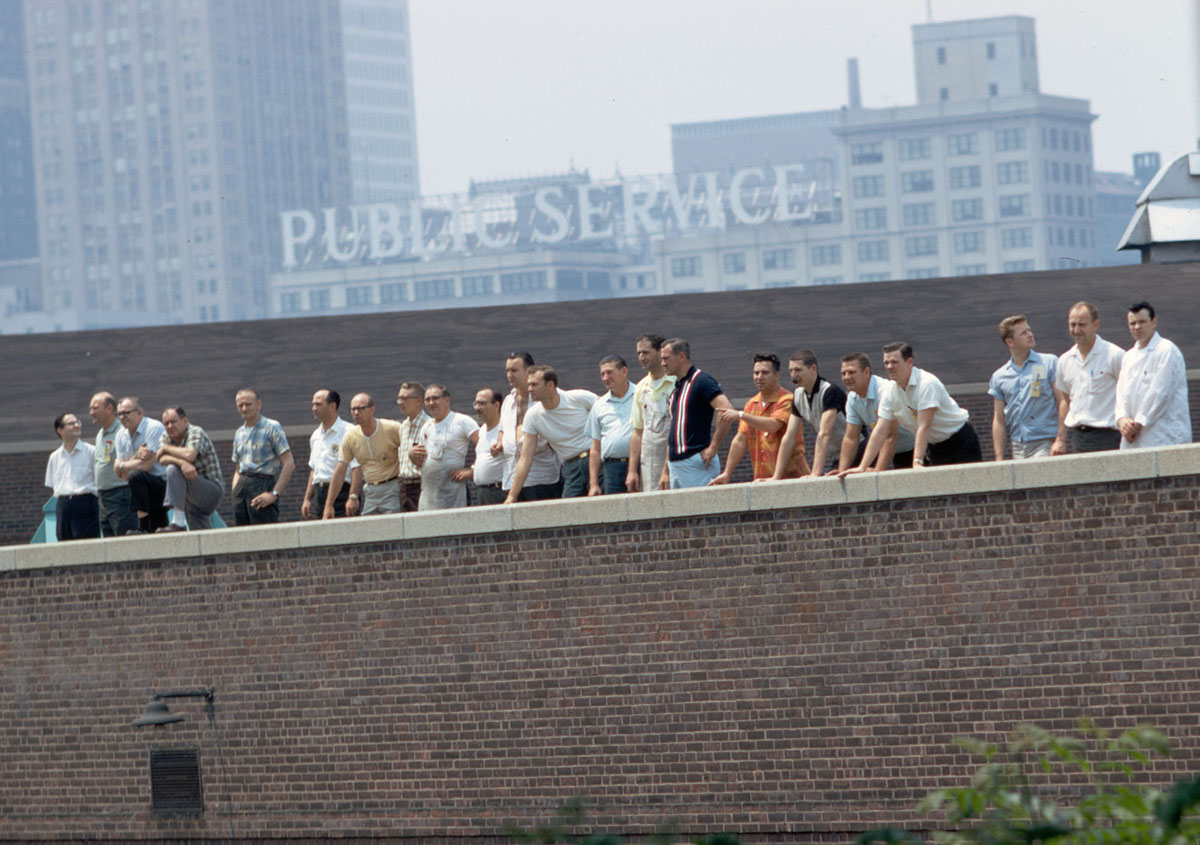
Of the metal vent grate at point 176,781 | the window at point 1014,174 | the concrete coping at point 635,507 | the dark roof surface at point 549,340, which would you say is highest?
the window at point 1014,174

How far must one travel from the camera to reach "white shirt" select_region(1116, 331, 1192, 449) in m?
10.4

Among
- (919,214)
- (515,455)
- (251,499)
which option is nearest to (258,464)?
(251,499)

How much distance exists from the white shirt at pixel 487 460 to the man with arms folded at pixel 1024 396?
3.78 m

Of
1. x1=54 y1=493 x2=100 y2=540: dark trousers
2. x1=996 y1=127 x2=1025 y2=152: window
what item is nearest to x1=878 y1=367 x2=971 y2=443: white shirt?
x1=54 y1=493 x2=100 y2=540: dark trousers

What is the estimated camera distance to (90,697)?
14.2 metres

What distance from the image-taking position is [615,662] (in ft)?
41.0

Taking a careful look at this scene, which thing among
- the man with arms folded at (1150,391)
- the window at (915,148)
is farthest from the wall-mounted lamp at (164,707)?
the window at (915,148)

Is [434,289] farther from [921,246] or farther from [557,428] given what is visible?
[557,428]

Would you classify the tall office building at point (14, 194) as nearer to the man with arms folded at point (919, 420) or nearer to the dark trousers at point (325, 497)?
the dark trousers at point (325, 497)

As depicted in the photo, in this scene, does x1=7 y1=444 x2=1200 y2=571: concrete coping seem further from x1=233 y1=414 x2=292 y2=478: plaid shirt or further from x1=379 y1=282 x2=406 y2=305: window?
x1=379 y1=282 x2=406 y2=305: window

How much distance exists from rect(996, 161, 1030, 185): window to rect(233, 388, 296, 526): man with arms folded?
162 metres

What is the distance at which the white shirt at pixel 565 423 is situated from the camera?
489 inches

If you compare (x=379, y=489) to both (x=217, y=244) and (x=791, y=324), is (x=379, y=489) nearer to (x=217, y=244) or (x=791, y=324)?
(x=791, y=324)

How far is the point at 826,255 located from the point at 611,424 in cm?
16130
